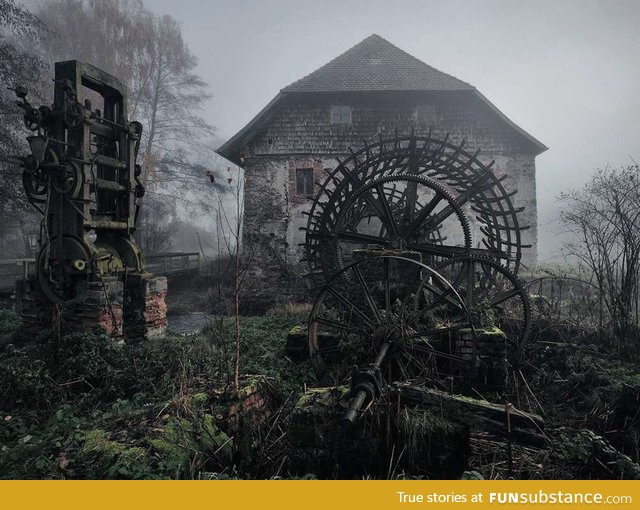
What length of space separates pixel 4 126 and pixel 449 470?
16401 millimetres

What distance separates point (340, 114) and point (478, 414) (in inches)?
541

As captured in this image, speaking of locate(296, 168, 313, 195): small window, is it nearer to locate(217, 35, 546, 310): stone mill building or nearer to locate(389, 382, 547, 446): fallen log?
locate(217, 35, 546, 310): stone mill building

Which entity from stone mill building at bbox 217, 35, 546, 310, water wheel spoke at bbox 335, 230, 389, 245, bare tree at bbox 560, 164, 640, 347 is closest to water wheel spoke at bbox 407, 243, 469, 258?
water wheel spoke at bbox 335, 230, 389, 245

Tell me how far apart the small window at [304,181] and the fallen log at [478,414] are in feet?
40.6

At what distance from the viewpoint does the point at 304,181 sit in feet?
50.3

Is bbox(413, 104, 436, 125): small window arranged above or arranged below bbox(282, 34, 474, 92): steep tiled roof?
below

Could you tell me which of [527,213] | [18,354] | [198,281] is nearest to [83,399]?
[18,354]

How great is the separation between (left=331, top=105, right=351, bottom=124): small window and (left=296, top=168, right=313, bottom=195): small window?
2.26 meters

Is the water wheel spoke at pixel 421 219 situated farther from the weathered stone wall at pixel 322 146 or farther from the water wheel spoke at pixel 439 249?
the weathered stone wall at pixel 322 146

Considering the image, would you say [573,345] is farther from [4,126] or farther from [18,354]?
[4,126]

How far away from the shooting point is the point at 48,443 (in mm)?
3105

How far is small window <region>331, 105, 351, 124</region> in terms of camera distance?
15203 millimetres

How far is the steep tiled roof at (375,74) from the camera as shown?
14633 millimetres

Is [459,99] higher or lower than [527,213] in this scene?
higher
